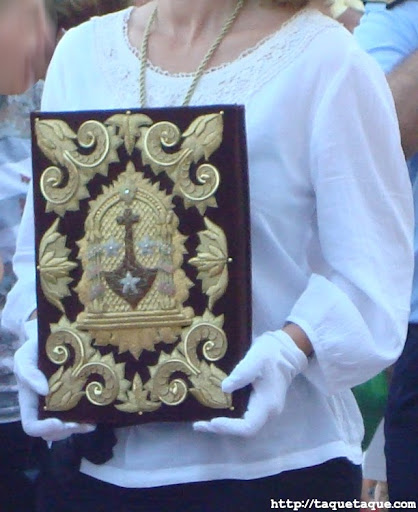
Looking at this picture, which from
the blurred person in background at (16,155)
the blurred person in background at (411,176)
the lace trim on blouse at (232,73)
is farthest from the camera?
the blurred person in background at (16,155)

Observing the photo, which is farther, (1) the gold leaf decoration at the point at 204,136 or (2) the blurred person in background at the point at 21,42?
(2) the blurred person in background at the point at 21,42

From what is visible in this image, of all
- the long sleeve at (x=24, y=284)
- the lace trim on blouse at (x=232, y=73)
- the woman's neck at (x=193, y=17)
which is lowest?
the long sleeve at (x=24, y=284)

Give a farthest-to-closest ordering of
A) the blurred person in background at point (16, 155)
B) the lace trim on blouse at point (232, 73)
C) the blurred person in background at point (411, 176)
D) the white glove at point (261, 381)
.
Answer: the blurred person in background at point (16, 155) < the blurred person in background at point (411, 176) < the lace trim on blouse at point (232, 73) < the white glove at point (261, 381)

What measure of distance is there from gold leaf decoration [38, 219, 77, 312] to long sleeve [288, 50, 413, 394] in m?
0.28

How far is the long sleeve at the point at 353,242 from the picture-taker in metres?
1.38

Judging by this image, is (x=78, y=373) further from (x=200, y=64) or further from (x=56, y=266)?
(x=200, y=64)

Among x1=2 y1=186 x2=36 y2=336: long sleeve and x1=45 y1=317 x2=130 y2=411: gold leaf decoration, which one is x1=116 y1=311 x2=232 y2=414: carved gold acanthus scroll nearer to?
x1=45 y1=317 x2=130 y2=411: gold leaf decoration

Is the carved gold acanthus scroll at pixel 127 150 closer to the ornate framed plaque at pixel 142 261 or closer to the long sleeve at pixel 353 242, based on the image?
the ornate framed plaque at pixel 142 261

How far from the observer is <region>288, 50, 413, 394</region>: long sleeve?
1.38m

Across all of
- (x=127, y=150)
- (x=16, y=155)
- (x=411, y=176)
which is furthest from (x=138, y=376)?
(x=16, y=155)

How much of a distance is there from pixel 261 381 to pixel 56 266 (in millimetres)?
283

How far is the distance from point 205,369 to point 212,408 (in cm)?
5

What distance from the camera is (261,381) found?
1.35 meters

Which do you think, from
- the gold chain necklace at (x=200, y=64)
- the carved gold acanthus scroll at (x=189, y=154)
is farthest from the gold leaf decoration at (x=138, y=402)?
the gold chain necklace at (x=200, y=64)
